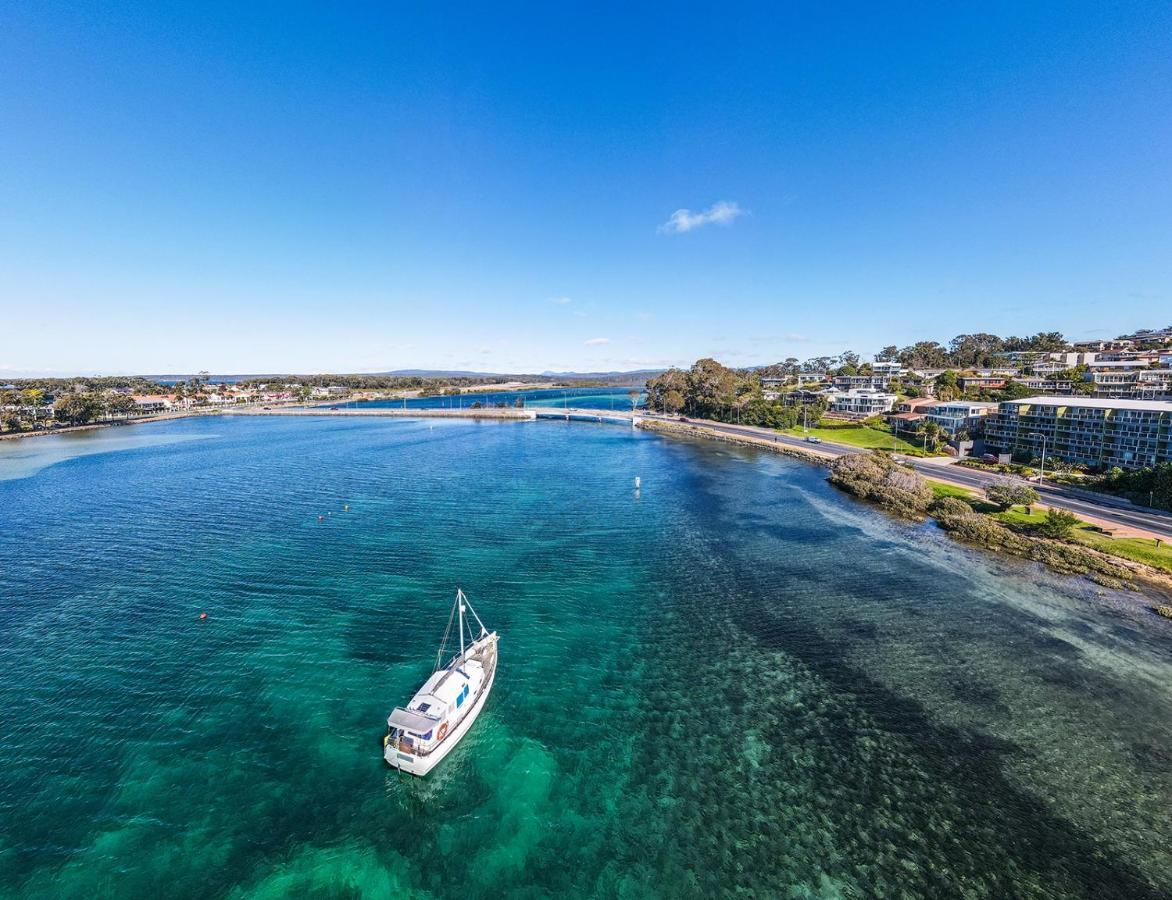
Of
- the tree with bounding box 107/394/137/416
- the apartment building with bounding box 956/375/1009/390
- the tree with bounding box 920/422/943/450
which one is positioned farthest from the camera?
the tree with bounding box 107/394/137/416

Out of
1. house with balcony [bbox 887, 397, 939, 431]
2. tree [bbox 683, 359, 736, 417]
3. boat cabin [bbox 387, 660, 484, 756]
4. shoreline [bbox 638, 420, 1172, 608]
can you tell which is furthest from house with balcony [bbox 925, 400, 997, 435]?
boat cabin [bbox 387, 660, 484, 756]

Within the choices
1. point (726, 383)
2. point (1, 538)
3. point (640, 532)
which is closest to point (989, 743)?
point (640, 532)

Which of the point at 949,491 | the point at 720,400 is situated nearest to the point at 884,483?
the point at 949,491

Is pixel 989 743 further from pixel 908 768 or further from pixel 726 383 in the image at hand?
pixel 726 383

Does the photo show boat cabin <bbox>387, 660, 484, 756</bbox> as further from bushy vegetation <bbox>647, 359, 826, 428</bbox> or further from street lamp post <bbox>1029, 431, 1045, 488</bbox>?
bushy vegetation <bbox>647, 359, 826, 428</bbox>

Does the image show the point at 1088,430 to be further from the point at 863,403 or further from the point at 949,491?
the point at 863,403

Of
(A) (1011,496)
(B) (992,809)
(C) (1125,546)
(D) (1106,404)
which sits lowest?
(B) (992,809)
